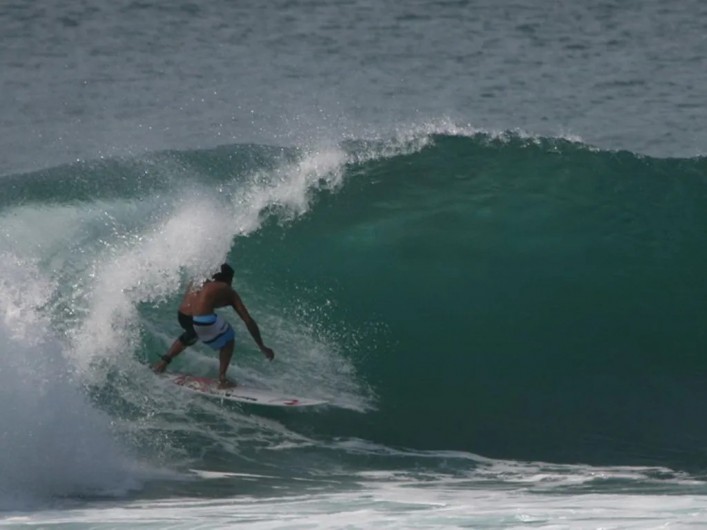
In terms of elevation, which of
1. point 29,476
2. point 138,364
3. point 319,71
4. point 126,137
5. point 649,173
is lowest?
point 29,476

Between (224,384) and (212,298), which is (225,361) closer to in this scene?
(224,384)

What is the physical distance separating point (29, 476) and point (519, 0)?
833 inches

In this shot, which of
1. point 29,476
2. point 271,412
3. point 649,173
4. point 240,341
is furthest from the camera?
point 649,173

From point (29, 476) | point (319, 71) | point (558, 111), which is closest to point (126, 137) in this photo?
point (319, 71)

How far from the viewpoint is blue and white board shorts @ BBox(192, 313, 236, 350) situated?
1148 cm

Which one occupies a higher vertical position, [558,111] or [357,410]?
[558,111]

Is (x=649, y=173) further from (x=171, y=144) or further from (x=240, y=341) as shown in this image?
(x=171, y=144)

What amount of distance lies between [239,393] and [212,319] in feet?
1.95

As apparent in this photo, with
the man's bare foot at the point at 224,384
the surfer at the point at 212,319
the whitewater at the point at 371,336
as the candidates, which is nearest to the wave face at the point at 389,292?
the whitewater at the point at 371,336

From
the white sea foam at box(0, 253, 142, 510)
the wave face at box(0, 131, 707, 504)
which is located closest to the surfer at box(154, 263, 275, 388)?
the wave face at box(0, 131, 707, 504)

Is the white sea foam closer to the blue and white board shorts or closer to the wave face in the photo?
the wave face

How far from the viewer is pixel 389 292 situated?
13.6 m

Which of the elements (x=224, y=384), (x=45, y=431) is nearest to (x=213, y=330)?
(x=224, y=384)

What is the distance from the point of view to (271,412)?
11609mm
